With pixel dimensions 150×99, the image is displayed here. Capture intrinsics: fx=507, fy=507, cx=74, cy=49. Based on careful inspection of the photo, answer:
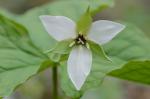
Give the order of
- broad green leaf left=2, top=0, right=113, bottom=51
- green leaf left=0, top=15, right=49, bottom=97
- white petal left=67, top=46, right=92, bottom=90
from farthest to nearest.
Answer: broad green leaf left=2, top=0, right=113, bottom=51 < green leaf left=0, top=15, right=49, bottom=97 < white petal left=67, top=46, right=92, bottom=90

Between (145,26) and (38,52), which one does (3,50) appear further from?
(145,26)

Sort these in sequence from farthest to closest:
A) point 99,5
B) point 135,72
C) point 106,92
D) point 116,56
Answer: point 106,92, point 99,5, point 116,56, point 135,72

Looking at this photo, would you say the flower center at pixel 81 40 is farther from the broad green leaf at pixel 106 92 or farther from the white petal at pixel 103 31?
the broad green leaf at pixel 106 92

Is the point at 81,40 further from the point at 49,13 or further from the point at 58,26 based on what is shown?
the point at 49,13

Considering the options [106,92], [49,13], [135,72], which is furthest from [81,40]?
[106,92]

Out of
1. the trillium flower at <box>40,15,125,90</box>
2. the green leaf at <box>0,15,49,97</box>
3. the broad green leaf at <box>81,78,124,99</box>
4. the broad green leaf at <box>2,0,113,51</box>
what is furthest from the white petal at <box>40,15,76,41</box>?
the broad green leaf at <box>81,78,124,99</box>

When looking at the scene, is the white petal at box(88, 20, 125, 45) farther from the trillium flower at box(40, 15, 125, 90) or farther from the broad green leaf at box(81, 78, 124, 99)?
the broad green leaf at box(81, 78, 124, 99)
